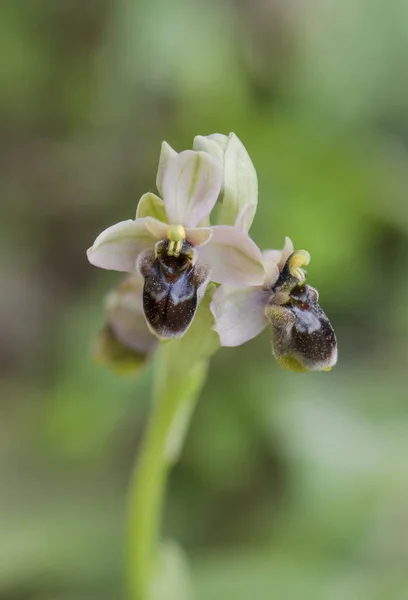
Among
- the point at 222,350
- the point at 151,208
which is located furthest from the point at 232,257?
the point at 222,350

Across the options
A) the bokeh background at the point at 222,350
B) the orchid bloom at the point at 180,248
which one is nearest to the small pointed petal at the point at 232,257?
the orchid bloom at the point at 180,248

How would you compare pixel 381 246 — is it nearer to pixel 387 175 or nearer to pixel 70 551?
pixel 387 175

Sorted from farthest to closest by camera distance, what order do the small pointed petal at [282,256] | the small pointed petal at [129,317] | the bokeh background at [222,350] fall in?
1. the bokeh background at [222,350]
2. the small pointed petal at [129,317]
3. the small pointed petal at [282,256]

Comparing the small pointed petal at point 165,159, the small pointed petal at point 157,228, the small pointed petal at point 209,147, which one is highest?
the small pointed petal at point 209,147

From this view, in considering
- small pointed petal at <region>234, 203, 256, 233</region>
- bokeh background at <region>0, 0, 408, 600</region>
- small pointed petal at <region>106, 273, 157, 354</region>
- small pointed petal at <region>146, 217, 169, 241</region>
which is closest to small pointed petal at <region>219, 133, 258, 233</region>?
small pointed petal at <region>234, 203, 256, 233</region>

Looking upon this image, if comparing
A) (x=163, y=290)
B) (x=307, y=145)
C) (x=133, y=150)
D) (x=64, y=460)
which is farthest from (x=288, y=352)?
(x=133, y=150)

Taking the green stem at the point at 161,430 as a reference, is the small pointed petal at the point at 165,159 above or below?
above

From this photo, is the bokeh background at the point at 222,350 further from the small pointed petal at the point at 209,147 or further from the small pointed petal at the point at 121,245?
the small pointed petal at the point at 209,147
